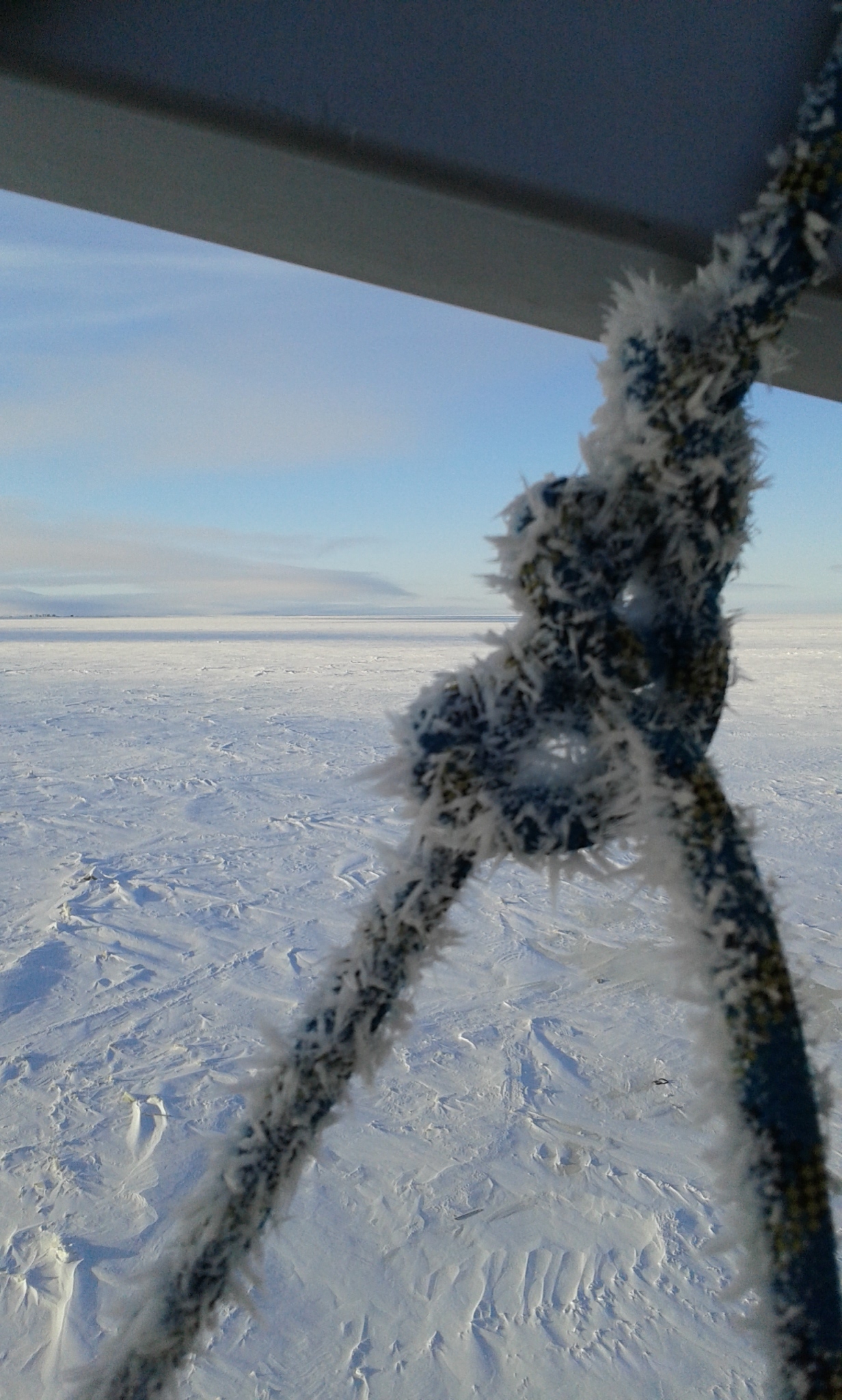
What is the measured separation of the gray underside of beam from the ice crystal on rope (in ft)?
0.19

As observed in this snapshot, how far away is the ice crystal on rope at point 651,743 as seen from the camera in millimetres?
283

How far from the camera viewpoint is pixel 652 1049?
151cm

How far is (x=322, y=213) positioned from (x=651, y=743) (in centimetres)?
26

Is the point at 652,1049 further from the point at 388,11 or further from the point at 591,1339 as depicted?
the point at 388,11

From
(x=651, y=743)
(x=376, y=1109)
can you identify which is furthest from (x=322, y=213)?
(x=376, y=1109)

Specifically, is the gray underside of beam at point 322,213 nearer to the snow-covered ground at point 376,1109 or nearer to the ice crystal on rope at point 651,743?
the ice crystal on rope at point 651,743

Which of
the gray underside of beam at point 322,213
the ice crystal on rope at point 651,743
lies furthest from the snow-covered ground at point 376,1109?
the gray underside of beam at point 322,213

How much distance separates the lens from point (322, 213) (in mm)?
347

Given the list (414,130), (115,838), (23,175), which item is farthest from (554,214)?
(115,838)

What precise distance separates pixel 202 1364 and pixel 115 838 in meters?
1.79

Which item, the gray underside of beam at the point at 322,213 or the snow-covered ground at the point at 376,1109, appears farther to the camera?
the snow-covered ground at the point at 376,1109

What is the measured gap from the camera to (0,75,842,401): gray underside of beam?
312 mm

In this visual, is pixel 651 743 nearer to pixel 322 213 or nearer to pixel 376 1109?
pixel 322 213

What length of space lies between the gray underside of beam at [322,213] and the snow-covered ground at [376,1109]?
17 centimetres
